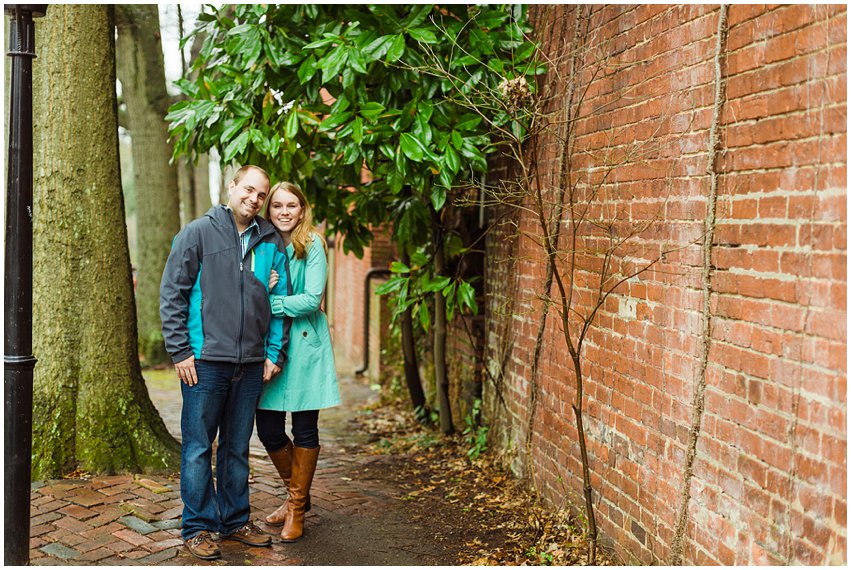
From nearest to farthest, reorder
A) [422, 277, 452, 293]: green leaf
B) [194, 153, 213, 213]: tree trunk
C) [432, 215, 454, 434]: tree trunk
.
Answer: [422, 277, 452, 293]: green leaf < [432, 215, 454, 434]: tree trunk < [194, 153, 213, 213]: tree trunk

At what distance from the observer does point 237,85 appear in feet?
19.7

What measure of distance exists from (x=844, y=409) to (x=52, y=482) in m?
4.62

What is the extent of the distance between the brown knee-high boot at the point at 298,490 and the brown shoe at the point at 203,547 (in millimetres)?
460

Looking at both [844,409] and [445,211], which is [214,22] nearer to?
[445,211]

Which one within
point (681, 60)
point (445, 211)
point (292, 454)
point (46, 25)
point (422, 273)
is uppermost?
point (46, 25)

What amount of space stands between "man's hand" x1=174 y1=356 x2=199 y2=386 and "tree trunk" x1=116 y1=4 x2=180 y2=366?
8.07 metres

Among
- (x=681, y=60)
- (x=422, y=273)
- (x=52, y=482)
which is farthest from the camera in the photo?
(x=422, y=273)

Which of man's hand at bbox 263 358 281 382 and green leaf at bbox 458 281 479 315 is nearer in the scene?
man's hand at bbox 263 358 281 382

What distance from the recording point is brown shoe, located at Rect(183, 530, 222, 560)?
4.42m

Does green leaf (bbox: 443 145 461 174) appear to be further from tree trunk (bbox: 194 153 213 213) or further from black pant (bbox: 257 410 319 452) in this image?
tree trunk (bbox: 194 153 213 213)

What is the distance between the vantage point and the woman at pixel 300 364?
481 cm

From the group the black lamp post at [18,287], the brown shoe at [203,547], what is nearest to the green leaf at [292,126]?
the black lamp post at [18,287]

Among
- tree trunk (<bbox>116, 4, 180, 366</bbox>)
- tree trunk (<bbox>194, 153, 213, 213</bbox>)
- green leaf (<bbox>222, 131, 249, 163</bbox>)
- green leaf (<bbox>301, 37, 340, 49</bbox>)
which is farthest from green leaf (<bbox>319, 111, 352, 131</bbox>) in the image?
tree trunk (<bbox>194, 153, 213, 213</bbox>)

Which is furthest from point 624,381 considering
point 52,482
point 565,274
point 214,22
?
point 214,22
